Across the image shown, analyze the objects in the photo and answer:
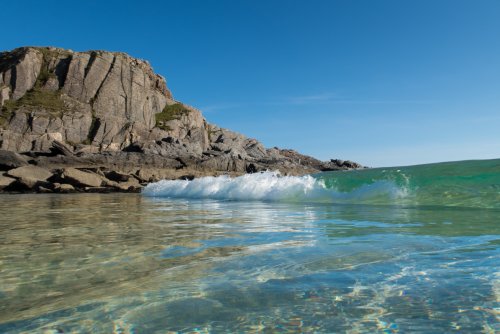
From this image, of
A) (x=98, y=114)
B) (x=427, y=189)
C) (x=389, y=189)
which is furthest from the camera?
(x=98, y=114)

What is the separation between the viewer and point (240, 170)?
5241 cm

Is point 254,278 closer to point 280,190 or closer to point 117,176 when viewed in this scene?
point 280,190

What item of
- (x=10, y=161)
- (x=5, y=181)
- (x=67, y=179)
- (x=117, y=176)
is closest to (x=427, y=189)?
(x=67, y=179)

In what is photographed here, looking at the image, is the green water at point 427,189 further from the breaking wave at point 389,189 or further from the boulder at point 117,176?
the boulder at point 117,176

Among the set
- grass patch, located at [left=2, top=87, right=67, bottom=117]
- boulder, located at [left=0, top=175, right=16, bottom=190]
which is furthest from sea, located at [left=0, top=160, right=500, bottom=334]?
grass patch, located at [left=2, top=87, right=67, bottom=117]

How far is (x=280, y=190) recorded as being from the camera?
1722cm

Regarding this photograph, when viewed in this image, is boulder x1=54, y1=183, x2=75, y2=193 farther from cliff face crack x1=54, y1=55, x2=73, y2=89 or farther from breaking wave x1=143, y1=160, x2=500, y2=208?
cliff face crack x1=54, y1=55, x2=73, y2=89

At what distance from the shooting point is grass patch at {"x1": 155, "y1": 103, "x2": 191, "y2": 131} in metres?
94.0

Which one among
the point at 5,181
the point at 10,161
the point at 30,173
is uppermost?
the point at 10,161

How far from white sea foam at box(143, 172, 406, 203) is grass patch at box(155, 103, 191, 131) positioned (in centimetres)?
6935

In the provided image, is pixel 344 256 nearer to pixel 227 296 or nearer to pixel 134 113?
pixel 227 296

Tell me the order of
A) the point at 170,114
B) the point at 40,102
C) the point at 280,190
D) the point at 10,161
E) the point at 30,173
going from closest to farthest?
the point at 280,190, the point at 30,173, the point at 10,161, the point at 40,102, the point at 170,114

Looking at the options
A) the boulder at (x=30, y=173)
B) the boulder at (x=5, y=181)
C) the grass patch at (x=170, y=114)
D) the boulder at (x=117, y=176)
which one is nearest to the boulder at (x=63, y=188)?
the boulder at (x=30, y=173)

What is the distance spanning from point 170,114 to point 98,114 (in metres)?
20.3
